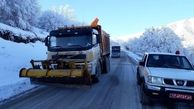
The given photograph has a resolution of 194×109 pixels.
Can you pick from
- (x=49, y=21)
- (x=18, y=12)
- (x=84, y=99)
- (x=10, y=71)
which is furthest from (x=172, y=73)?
(x=49, y=21)

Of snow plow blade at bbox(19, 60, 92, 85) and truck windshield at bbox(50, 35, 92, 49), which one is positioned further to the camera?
truck windshield at bbox(50, 35, 92, 49)

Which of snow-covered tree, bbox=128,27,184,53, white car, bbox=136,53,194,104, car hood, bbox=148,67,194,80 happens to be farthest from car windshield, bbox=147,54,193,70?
snow-covered tree, bbox=128,27,184,53

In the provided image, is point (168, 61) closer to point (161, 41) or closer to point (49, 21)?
point (161, 41)

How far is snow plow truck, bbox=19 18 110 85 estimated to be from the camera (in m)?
14.1

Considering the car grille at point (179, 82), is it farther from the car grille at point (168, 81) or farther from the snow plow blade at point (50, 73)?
the snow plow blade at point (50, 73)

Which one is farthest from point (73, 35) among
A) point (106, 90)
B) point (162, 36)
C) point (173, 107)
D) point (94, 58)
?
point (162, 36)

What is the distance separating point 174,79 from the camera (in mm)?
11039

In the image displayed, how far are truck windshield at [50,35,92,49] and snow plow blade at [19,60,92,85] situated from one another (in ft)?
4.70

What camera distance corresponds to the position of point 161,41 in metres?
93.7

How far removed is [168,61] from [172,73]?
1920 mm

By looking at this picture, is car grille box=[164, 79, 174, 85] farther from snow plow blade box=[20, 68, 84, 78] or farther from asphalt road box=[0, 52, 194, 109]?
snow plow blade box=[20, 68, 84, 78]

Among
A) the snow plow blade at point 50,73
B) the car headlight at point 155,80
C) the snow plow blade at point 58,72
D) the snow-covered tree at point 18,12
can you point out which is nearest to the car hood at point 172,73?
the car headlight at point 155,80

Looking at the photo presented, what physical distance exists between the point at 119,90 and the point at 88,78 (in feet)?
5.79

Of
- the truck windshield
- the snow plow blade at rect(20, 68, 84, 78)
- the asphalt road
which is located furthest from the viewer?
the truck windshield
